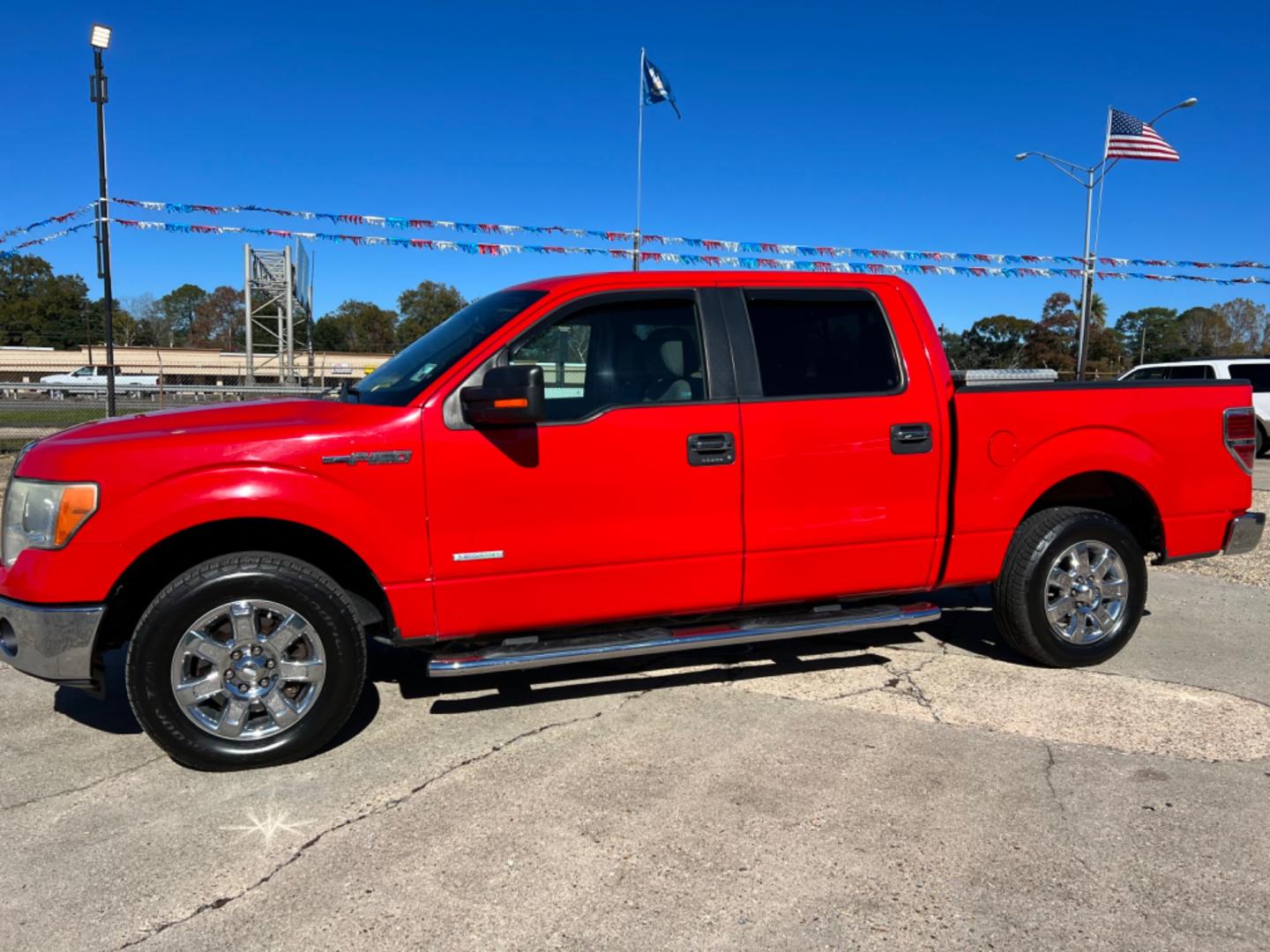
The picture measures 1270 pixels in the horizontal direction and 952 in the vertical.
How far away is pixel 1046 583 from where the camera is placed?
14.9ft

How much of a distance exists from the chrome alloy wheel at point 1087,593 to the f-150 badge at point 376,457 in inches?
127

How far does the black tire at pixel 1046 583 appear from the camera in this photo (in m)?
4.51

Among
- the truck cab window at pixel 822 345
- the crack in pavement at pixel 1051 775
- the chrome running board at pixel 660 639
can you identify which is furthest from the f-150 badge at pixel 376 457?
the crack in pavement at pixel 1051 775

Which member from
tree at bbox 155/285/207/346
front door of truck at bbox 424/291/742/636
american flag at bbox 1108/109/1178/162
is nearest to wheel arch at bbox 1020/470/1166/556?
front door of truck at bbox 424/291/742/636

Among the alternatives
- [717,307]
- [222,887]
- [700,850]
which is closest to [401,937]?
[222,887]

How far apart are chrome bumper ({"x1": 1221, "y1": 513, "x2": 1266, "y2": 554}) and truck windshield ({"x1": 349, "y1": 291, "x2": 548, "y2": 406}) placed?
3.91 m

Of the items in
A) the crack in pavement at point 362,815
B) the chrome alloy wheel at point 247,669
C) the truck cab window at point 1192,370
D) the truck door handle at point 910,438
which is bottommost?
the crack in pavement at point 362,815

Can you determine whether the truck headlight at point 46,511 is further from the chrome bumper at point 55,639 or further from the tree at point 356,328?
the tree at point 356,328

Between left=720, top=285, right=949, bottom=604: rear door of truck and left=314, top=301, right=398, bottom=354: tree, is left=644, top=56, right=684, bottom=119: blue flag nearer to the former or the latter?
left=720, top=285, right=949, bottom=604: rear door of truck

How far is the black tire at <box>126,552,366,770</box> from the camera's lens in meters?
3.37

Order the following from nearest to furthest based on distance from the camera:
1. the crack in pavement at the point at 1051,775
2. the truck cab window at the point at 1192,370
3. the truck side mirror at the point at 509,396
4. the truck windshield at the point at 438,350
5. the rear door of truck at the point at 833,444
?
the crack in pavement at the point at 1051,775 → the truck side mirror at the point at 509,396 → the truck windshield at the point at 438,350 → the rear door of truck at the point at 833,444 → the truck cab window at the point at 1192,370

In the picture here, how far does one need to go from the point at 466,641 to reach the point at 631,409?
1259 mm

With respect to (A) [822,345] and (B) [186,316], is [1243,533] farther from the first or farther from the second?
(B) [186,316]

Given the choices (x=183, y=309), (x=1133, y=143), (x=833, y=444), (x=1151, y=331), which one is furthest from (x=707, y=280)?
(x=183, y=309)
